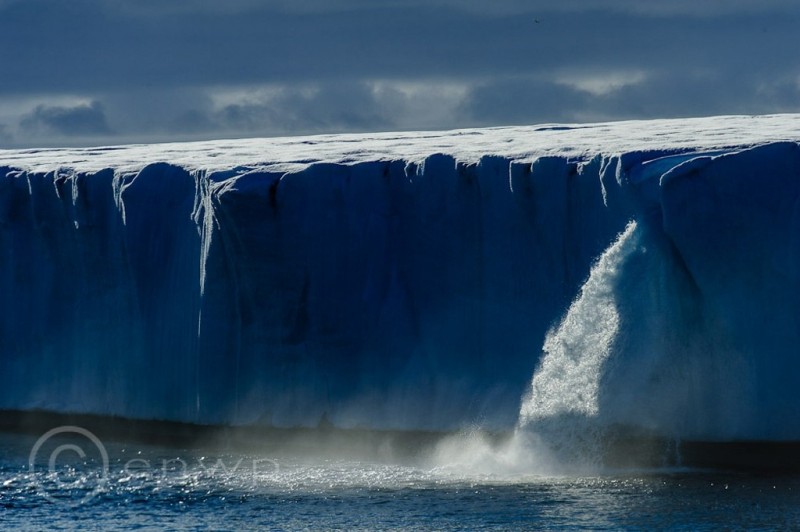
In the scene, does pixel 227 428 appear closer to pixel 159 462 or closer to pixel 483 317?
pixel 159 462

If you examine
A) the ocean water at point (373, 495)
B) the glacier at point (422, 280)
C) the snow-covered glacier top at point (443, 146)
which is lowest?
the ocean water at point (373, 495)

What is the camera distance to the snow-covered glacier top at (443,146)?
15.1 m

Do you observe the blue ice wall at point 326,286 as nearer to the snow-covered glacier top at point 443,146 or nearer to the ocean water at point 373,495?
the snow-covered glacier top at point 443,146

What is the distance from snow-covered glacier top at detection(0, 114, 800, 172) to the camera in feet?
49.7

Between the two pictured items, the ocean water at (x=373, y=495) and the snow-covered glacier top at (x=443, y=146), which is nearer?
the ocean water at (x=373, y=495)

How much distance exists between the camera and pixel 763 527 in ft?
37.3

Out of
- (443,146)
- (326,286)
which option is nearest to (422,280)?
(326,286)

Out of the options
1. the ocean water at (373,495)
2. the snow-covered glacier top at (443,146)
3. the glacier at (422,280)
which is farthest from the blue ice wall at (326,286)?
the ocean water at (373,495)

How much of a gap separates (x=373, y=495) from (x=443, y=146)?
5.17 m

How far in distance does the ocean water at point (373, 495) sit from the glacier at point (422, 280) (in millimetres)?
758

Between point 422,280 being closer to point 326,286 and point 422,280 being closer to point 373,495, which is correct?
point 326,286

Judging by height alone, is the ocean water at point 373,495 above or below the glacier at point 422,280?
below

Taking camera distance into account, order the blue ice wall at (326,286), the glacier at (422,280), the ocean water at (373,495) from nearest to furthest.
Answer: the ocean water at (373,495)
the glacier at (422,280)
the blue ice wall at (326,286)

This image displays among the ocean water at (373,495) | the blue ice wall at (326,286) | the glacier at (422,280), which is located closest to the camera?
the ocean water at (373,495)
